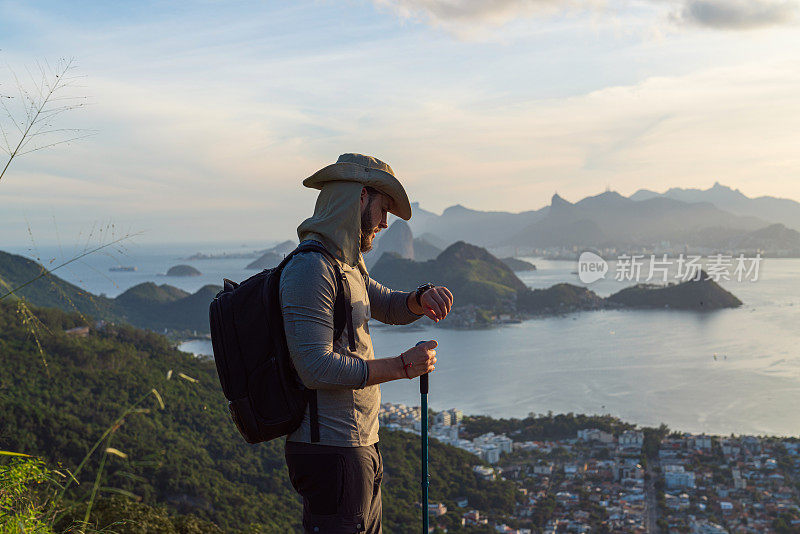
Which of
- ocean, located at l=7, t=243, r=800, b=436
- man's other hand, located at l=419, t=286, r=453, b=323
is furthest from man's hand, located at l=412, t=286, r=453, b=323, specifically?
ocean, located at l=7, t=243, r=800, b=436

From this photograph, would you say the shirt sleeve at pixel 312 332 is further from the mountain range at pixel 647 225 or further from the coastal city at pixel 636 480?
the mountain range at pixel 647 225

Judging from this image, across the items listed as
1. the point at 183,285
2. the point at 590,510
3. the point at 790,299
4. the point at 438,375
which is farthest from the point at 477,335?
the point at 183,285

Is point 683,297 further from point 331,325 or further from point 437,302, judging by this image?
point 331,325

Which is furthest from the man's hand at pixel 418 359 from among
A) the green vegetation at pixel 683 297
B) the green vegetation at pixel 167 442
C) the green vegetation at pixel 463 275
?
the green vegetation at pixel 683 297

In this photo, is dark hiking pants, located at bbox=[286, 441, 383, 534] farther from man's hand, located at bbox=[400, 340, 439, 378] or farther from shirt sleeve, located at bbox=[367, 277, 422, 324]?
shirt sleeve, located at bbox=[367, 277, 422, 324]

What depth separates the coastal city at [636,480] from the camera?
39.0ft

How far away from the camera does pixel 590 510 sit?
1267 cm

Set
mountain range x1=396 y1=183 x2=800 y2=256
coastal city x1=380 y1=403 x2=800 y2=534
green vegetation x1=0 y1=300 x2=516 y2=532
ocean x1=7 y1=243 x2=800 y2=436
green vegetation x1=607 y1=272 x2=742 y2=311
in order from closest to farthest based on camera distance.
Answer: green vegetation x1=0 y1=300 x2=516 y2=532
coastal city x1=380 y1=403 x2=800 y2=534
ocean x1=7 y1=243 x2=800 y2=436
green vegetation x1=607 y1=272 x2=742 y2=311
mountain range x1=396 y1=183 x2=800 y2=256

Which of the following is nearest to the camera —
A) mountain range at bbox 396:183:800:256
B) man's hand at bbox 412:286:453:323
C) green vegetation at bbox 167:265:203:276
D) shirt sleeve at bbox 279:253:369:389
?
shirt sleeve at bbox 279:253:369:389

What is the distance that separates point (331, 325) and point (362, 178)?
0.31m

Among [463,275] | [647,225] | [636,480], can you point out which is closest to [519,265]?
[463,275]

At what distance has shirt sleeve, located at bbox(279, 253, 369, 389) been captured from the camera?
1.11 m

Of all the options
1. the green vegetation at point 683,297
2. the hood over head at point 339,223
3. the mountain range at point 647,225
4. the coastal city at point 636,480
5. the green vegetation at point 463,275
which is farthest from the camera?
the mountain range at point 647,225

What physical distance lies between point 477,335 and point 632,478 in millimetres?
25465
